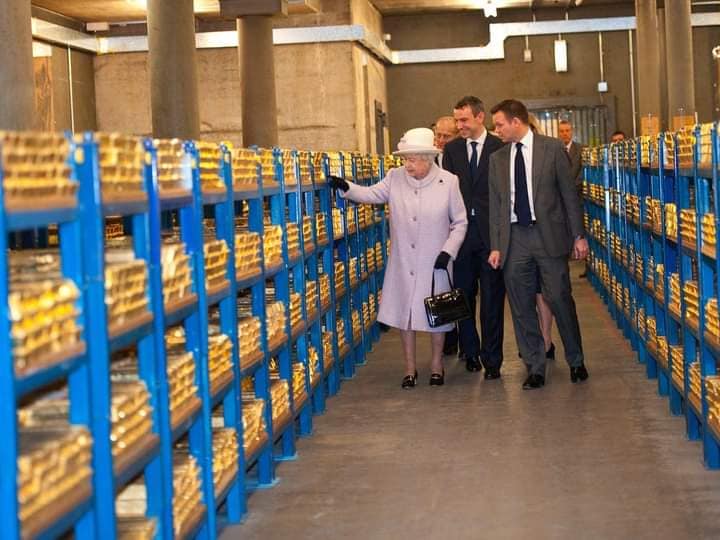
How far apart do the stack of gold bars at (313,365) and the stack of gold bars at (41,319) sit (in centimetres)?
425

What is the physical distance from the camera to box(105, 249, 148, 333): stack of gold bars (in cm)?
374

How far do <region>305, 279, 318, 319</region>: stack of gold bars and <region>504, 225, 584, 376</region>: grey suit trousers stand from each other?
1.34m

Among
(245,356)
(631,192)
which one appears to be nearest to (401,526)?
(245,356)

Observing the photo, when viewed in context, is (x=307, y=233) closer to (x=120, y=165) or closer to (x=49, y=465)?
(x=120, y=165)

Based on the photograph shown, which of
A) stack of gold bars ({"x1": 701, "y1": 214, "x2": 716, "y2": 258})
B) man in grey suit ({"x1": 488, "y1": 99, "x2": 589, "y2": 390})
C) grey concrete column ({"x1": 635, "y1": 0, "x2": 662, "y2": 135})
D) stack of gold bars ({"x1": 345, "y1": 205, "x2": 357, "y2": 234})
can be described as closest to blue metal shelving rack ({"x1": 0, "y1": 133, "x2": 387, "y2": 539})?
stack of gold bars ({"x1": 345, "y1": 205, "x2": 357, "y2": 234})

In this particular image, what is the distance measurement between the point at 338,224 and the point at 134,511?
17.5ft

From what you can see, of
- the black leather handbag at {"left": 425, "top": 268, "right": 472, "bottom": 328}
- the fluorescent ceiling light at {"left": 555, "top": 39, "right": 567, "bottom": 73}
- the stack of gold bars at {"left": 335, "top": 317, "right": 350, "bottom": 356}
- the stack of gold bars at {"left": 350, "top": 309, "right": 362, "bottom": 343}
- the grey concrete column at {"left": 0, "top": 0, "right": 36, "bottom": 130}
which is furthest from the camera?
the fluorescent ceiling light at {"left": 555, "top": 39, "right": 567, "bottom": 73}

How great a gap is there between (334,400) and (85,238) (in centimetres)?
532

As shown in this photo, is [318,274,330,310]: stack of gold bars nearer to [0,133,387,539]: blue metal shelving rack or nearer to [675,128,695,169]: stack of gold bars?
[0,133,387,539]: blue metal shelving rack

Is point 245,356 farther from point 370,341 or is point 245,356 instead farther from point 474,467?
point 370,341

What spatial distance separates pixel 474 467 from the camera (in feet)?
21.5

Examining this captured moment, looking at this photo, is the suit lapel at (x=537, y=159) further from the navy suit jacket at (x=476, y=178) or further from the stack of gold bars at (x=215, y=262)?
the stack of gold bars at (x=215, y=262)

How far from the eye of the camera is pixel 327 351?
28.3ft

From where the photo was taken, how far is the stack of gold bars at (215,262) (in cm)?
518
